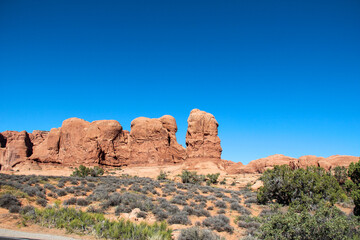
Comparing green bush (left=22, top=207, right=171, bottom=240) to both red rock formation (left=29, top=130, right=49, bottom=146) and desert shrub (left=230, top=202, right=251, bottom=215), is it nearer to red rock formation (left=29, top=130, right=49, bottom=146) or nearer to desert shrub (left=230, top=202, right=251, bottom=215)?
desert shrub (left=230, top=202, right=251, bottom=215)

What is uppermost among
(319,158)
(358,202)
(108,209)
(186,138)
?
(186,138)

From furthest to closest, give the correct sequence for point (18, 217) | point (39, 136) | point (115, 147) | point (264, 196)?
1. point (39, 136)
2. point (115, 147)
3. point (264, 196)
4. point (18, 217)

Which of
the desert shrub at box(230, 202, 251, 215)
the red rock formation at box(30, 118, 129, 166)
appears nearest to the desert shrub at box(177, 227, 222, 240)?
the desert shrub at box(230, 202, 251, 215)

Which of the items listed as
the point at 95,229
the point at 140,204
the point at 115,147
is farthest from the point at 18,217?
the point at 115,147

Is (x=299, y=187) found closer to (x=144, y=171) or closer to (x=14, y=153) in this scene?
(x=144, y=171)

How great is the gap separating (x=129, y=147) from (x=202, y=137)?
20.1 meters

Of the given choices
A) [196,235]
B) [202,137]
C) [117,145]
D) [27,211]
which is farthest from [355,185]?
[117,145]

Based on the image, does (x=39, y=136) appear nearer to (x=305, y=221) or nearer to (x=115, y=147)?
(x=115, y=147)

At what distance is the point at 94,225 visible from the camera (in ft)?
25.1

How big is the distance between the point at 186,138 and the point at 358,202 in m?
43.2

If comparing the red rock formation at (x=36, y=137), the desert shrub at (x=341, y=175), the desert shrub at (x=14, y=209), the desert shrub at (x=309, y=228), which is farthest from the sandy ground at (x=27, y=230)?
the red rock formation at (x=36, y=137)

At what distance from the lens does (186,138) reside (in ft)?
172

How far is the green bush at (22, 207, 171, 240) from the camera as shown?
23.3 feet

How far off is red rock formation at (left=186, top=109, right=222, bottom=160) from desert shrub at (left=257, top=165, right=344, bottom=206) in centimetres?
3434
